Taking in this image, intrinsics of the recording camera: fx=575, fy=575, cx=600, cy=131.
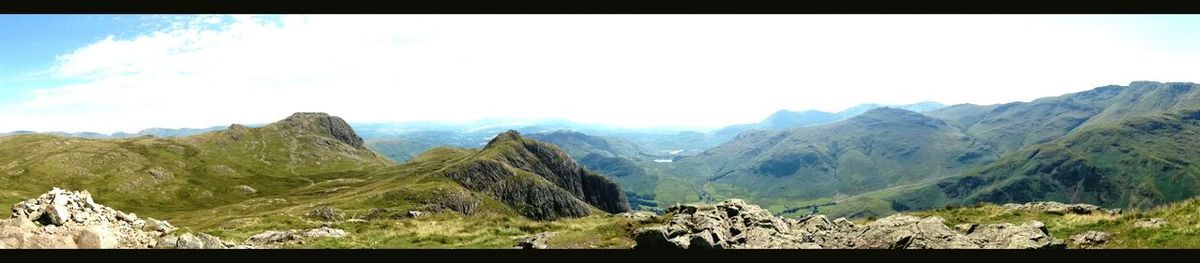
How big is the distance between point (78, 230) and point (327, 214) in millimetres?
97355

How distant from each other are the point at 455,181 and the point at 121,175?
109 m

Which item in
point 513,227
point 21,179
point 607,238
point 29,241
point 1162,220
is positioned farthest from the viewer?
point 21,179

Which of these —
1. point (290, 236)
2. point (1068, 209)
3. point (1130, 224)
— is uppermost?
point (1130, 224)

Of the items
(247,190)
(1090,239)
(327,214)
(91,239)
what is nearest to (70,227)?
(91,239)

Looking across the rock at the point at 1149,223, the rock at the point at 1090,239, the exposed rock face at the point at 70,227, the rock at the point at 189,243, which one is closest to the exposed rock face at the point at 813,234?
the rock at the point at 1090,239

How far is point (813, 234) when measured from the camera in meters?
31.8

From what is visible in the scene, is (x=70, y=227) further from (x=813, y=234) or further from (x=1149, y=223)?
(x=1149, y=223)

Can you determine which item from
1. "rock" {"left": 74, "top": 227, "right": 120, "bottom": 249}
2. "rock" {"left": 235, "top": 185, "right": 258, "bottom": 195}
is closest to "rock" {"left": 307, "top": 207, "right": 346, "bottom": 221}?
"rock" {"left": 74, "top": 227, "right": 120, "bottom": 249}
